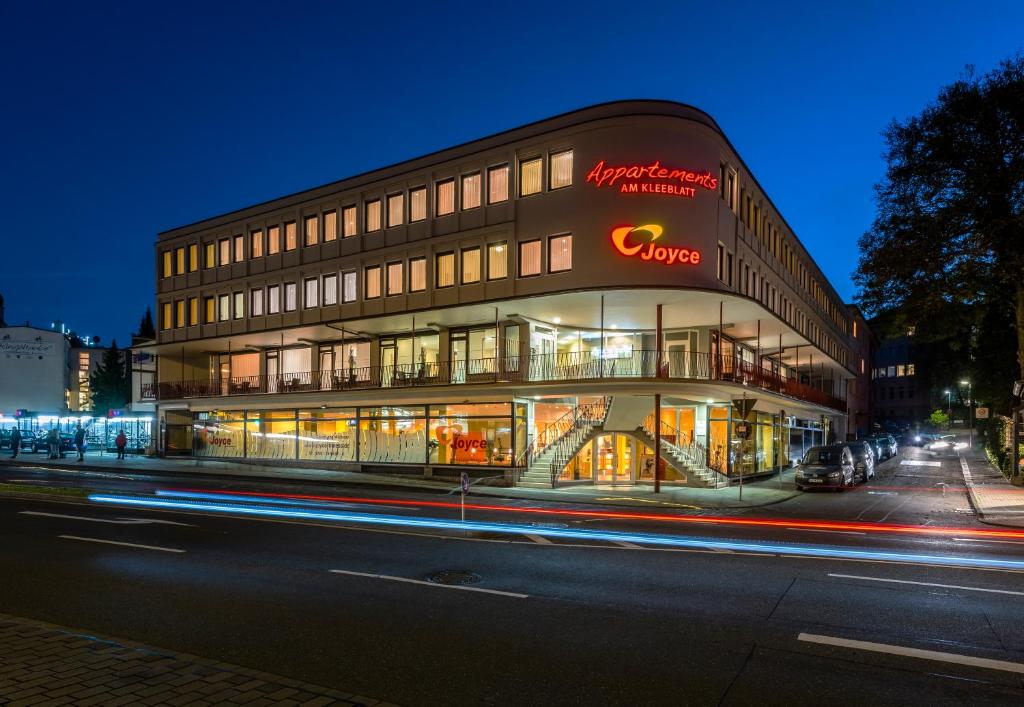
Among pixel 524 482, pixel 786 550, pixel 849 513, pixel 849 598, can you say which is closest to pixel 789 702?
pixel 849 598

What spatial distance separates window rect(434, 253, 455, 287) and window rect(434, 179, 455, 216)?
194 cm

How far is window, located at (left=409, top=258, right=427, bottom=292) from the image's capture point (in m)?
32.8

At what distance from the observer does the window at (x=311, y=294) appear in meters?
37.0

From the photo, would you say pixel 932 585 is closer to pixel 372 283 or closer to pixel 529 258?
pixel 529 258

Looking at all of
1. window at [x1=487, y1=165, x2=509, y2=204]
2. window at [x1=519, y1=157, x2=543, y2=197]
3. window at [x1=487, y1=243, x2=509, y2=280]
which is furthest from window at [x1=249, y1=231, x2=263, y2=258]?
window at [x1=519, y1=157, x2=543, y2=197]

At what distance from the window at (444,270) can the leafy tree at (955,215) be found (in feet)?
64.9

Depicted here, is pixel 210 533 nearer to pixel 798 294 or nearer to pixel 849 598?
pixel 849 598

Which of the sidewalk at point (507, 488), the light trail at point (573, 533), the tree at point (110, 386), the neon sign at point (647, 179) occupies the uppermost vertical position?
the neon sign at point (647, 179)

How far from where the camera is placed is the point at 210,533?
14.0m

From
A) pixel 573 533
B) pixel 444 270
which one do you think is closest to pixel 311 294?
pixel 444 270

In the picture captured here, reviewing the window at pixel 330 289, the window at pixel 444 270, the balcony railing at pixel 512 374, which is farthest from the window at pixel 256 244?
the window at pixel 444 270

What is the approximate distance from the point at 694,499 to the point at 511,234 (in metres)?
12.9

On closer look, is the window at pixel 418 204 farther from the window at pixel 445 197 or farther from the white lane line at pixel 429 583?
the white lane line at pixel 429 583

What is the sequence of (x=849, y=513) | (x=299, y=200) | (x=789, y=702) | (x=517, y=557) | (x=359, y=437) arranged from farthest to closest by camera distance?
(x=299, y=200), (x=359, y=437), (x=849, y=513), (x=517, y=557), (x=789, y=702)
